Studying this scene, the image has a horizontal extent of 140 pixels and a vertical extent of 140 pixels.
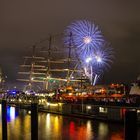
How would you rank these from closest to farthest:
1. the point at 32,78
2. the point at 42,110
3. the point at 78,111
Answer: the point at 78,111, the point at 42,110, the point at 32,78

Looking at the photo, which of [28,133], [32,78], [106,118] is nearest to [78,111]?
[106,118]

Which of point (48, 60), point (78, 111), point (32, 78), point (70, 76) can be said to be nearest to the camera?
point (78, 111)

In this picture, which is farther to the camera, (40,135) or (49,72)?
(49,72)

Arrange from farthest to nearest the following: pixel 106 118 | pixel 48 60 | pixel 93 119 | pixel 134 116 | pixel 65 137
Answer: pixel 48 60 → pixel 93 119 → pixel 106 118 → pixel 65 137 → pixel 134 116

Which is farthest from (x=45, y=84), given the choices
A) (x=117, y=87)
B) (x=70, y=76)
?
(x=117, y=87)

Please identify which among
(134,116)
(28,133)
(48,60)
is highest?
(48,60)

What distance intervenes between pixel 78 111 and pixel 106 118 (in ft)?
32.3

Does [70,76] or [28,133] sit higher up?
[70,76]

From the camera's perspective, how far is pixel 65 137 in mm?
34188

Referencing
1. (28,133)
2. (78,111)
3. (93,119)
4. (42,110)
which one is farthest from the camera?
(42,110)

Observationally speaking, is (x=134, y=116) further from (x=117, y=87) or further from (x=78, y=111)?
(x=117, y=87)

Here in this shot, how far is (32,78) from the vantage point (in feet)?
429

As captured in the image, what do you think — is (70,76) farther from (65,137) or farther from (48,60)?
(65,137)

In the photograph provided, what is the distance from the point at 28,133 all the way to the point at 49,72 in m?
86.0
